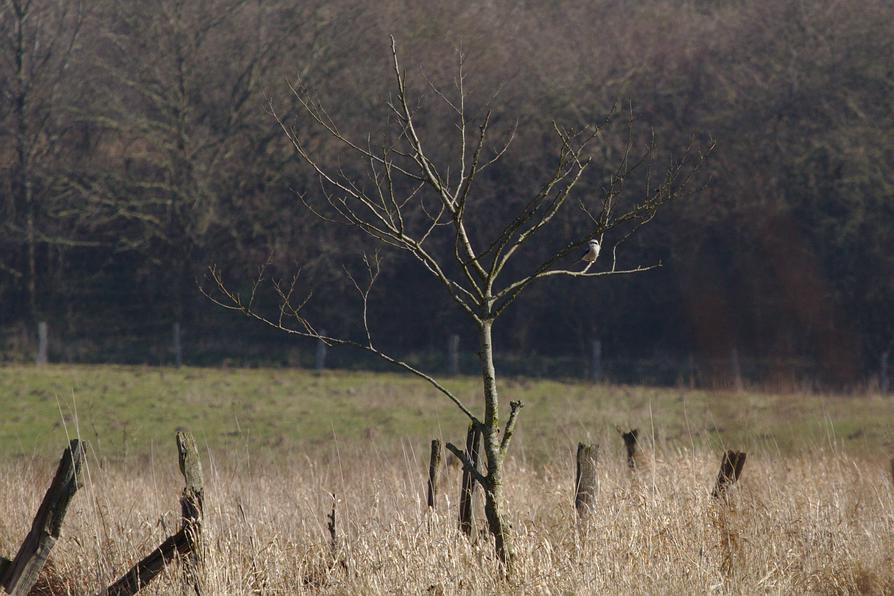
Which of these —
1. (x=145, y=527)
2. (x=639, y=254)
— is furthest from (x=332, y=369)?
(x=145, y=527)

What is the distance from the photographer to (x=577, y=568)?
20.4 feet

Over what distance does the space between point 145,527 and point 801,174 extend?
72.0 ft

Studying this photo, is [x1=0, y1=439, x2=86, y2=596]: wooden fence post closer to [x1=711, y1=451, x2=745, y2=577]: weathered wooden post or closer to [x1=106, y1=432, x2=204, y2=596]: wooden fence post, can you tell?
[x1=106, y1=432, x2=204, y2=596]: wooden fence post

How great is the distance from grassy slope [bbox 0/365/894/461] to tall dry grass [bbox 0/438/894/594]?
324 centimetres

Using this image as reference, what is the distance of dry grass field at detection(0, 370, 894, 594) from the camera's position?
245 inches

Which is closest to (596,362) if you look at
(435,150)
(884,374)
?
(884,374)

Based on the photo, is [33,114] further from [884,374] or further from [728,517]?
[728,517]

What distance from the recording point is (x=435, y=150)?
29406 mm

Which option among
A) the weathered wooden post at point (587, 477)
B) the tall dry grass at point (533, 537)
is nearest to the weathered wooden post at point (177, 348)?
the tall dry grass at point (533, 537)

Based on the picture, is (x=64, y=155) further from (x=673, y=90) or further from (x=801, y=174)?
(x=801, y=174)

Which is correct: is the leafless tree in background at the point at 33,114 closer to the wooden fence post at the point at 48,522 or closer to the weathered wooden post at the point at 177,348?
the weathered wooden post at the point at 177,348

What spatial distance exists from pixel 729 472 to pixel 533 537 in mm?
1863

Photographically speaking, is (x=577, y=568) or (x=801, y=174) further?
(x=801, y=174)

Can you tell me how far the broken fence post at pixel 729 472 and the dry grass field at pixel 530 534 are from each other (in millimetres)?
101
